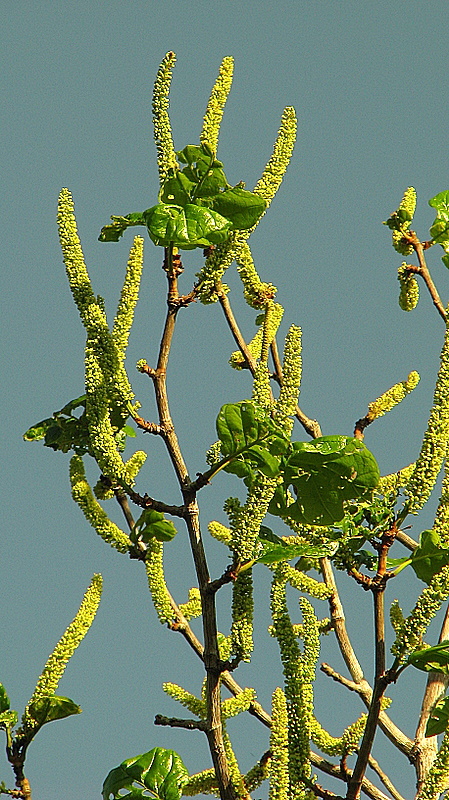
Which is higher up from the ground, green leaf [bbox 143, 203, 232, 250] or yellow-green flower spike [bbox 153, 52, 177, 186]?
yellow-green flower spike [bbox 153, 52, 177, 186]

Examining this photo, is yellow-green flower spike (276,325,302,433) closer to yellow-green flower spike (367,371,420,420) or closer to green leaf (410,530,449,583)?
green leaf (410,530,449,583)

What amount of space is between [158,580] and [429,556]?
0.55 metres

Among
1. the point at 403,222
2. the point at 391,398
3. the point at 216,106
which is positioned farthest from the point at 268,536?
the point at 403,222

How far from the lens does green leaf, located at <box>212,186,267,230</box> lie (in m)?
Result: 1.74

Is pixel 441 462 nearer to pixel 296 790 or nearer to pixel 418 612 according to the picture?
pixel 418 612

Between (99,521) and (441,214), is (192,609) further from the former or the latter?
(441,214)

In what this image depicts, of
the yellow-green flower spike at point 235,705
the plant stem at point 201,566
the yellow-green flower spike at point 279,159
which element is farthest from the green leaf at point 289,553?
the yellow-green flower spike at point 279,159

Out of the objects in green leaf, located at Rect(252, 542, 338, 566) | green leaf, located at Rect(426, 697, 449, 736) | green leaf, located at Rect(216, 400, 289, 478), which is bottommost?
green leaf, located at Rect(426, 697, 449, 736)

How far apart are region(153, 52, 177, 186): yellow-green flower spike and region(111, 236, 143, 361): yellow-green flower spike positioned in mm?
225

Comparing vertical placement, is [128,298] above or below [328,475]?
above

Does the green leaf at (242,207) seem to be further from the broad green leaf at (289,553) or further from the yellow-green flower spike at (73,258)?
the broad green leaf at (289,553)

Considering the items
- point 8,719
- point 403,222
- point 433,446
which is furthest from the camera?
point 403,222

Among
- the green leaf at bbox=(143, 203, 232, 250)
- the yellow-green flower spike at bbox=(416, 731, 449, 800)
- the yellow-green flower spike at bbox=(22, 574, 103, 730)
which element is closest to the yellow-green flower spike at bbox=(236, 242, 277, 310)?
the green leaf at bbox=(143, 203, 232, 250)

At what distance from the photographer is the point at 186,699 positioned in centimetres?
217
